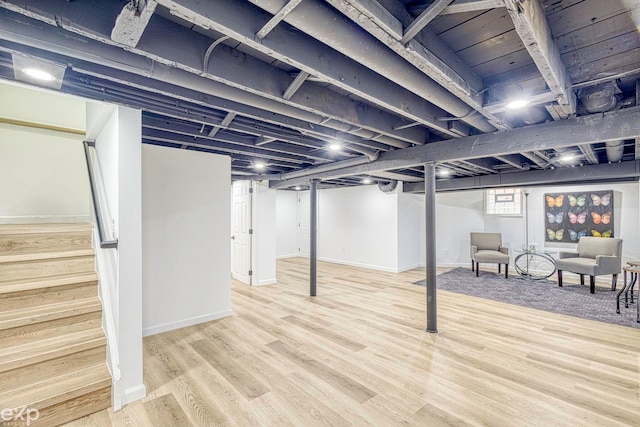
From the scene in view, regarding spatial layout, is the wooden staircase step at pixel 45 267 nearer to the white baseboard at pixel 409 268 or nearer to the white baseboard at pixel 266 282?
the white baseboard at pixel 266 282

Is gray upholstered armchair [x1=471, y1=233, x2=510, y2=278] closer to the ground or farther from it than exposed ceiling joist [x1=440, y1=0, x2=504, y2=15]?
closer to the ground

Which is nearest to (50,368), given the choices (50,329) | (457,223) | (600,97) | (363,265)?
(50,329)

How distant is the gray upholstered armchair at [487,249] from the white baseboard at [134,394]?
6.41 meters

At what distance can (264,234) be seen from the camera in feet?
18.9

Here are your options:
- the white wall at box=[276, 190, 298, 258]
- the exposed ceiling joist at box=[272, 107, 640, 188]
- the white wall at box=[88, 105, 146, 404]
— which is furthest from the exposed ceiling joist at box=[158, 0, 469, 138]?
the white wall at box=[276, 190, 298, 258]

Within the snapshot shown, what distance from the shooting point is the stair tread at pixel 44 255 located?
7.50 feet

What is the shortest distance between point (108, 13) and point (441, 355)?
354cm

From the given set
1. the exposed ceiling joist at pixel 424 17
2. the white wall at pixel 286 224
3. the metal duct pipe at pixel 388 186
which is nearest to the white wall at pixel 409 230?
the metal duct pipe at pixel 388 186

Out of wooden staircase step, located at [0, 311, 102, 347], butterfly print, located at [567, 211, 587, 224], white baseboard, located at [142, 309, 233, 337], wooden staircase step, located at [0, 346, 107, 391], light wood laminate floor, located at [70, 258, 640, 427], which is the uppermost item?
butterfly print, located at [567, 211, 587, 224]

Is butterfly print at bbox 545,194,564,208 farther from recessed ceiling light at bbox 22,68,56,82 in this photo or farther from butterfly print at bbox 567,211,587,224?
recessed ceiling light at bbox 22,68,56,82

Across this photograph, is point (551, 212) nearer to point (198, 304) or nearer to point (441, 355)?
point (441, 355)

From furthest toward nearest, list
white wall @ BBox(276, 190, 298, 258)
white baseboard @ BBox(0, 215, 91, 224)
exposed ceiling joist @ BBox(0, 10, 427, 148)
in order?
white wall @ BBox(276, 190, 298, 258) → white baseboard @ BBox(0, 215, 91, 224) → exposed ceiling joist @ BBox(0, 10, 427, 148)

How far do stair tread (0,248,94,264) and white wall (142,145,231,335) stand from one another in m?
0.69

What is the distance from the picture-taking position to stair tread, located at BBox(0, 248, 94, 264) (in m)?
2.29
